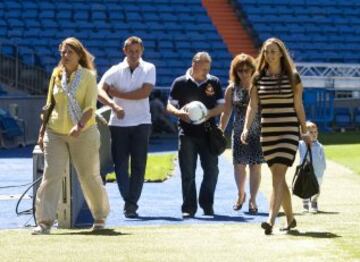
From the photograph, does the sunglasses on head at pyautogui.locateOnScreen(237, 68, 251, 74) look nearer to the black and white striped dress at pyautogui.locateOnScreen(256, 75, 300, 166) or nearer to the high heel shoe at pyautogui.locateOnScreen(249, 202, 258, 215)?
the high heel shoe at pyautogui.locateOnScreen(249, 202, 258, 215)

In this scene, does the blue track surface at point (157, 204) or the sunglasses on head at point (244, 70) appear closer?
the blue track surface at point (157, 204)

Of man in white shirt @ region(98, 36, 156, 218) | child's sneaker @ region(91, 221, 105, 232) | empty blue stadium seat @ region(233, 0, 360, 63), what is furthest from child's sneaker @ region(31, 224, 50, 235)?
empty blue stadium seat @ region(233, 0, 360, 63)

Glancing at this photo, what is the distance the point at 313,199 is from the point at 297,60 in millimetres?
23676

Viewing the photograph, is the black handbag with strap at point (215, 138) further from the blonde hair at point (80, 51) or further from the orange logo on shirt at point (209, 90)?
the blonde hair at point (80, 51)

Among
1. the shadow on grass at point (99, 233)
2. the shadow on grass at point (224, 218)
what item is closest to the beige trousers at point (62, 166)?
the shadow on grass at point (99, 233)

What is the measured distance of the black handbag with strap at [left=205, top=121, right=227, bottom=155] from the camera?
13062 mm

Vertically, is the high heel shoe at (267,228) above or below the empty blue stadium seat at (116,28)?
below

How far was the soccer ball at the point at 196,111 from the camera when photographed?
1288cm

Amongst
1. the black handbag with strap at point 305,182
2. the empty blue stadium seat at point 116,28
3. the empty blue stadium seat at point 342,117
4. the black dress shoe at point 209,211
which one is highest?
the empty blue stadium seat at point 116,28

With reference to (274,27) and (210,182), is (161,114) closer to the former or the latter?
(274,27)

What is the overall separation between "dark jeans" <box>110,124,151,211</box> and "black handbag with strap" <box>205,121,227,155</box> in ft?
2.31

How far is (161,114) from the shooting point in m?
30.9

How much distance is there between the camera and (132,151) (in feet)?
42.8

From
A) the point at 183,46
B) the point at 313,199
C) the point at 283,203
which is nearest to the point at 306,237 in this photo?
the point at 283,203
